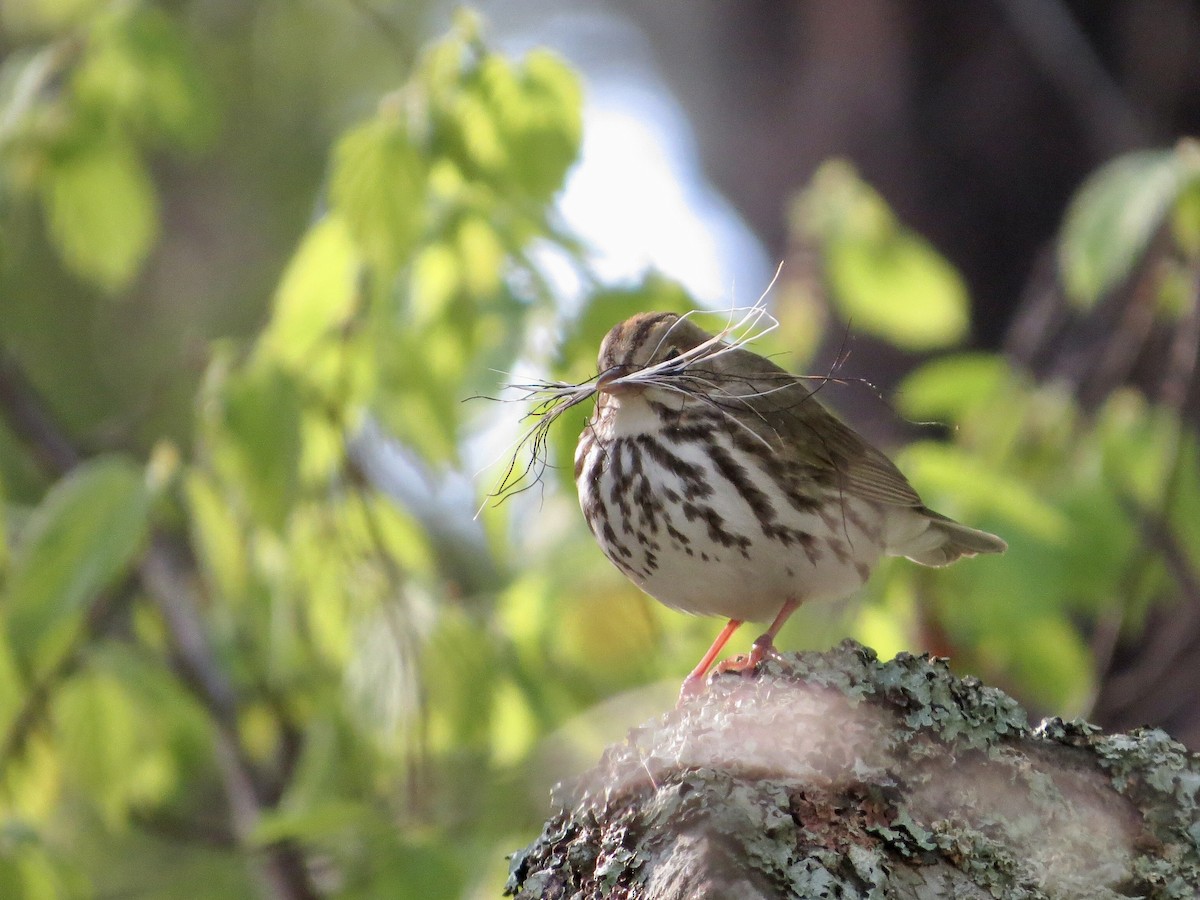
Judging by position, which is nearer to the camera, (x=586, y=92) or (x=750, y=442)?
(x=750, y=442)

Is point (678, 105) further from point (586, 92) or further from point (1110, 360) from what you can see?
point (586, 92)

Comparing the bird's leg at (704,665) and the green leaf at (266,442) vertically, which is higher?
the green leaf at (266,442)

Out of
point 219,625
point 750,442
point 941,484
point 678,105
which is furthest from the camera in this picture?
point 678,105

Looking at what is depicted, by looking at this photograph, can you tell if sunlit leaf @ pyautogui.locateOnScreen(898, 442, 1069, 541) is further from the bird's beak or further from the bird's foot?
the bird's beak

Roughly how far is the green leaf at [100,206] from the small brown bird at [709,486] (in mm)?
1401

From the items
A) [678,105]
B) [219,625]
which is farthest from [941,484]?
[678,105]

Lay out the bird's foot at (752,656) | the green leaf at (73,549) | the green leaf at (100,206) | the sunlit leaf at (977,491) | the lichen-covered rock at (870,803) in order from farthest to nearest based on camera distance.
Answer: the green leaf at (100,206), the sunlit leaf at (977,491), the green leaf at (73,549), the bird's foot at (752,656), the lichen-covered rock at (870,803)

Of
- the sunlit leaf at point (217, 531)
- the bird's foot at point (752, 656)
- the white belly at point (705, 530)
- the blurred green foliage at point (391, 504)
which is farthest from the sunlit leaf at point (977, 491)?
the sunlit leaf at point (217, 531)

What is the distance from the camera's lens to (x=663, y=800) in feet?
5.01

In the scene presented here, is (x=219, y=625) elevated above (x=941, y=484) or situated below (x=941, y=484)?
above

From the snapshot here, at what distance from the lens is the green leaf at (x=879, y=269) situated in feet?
12.4

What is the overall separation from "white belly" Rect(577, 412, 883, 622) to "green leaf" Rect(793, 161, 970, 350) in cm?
137

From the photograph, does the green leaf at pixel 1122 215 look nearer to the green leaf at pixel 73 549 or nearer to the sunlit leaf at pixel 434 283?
the sunlit leaf at pixel 434 283

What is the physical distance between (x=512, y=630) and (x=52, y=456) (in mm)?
1299
